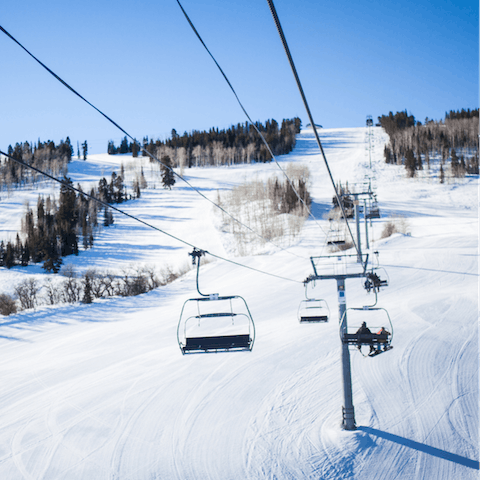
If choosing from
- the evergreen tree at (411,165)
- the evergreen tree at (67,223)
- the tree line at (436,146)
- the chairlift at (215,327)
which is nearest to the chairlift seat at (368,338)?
the chairlift at (215,327)

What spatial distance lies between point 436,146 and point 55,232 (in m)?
78.7

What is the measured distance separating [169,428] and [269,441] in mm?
3123

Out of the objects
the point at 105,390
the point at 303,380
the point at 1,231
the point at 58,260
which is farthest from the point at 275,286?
the point at 1,231

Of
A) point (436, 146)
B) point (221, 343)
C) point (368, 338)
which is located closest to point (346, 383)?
point (368, 338)

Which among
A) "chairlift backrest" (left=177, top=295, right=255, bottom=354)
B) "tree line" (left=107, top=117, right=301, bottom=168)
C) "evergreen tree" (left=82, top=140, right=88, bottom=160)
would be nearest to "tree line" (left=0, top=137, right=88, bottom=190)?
"evergreen tree" (left=82, top=140, right=88, bottom=160)

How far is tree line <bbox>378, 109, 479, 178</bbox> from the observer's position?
2840 inches

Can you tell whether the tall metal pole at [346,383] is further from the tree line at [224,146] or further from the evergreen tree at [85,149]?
the evergreen tree at [85,149]

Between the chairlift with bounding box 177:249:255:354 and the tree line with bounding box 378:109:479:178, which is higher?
the tree line with bounding box 378:109:479:178

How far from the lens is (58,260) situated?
44031 mm

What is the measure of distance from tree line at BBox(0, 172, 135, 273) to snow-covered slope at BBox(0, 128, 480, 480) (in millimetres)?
23819

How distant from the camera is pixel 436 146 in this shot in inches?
3415

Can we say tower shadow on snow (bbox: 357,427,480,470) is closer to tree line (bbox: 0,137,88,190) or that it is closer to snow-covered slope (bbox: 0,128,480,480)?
snow-covered slope (bbox: 0,128,480,480)

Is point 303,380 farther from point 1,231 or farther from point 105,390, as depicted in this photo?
point 1,231

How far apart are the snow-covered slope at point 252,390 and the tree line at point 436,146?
159ft
